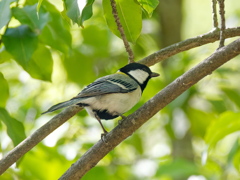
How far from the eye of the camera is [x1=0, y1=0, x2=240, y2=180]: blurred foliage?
2.21 metres

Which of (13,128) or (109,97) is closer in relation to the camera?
(13,128)

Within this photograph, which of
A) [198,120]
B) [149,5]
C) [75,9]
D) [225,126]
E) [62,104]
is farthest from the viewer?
[198,120]

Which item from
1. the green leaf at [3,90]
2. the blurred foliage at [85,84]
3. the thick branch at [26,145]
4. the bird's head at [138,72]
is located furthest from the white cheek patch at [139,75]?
the green leaf at [3,90]

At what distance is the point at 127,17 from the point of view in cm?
211

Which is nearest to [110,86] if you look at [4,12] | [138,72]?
[138,72]

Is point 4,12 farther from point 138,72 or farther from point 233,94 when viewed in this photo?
point 233,94

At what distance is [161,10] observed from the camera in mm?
4184

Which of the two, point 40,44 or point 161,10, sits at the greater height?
point 40,44

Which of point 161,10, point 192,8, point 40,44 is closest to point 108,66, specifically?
point 161,10

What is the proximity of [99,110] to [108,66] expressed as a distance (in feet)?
5.75

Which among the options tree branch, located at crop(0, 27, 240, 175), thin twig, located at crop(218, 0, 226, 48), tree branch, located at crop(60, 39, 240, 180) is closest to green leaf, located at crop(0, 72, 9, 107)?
tree branch, located at crop(0, 27, 240, 175)

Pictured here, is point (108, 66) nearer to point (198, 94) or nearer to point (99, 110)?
point (198, 94)

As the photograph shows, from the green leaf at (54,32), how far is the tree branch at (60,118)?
0.39m

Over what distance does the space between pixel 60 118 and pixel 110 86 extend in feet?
1.46
